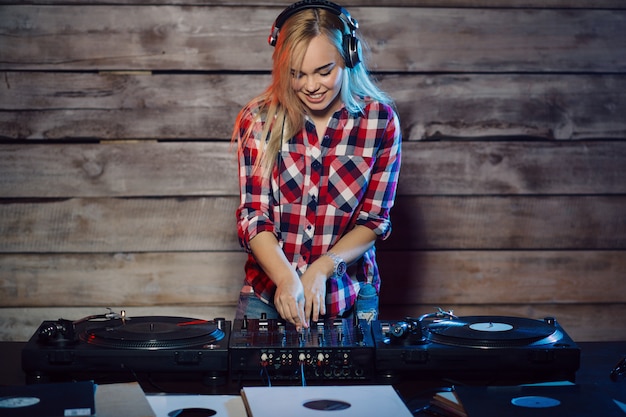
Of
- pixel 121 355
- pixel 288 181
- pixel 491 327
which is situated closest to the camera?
pixel 121 355

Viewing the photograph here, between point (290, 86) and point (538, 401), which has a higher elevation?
point (290, 86)

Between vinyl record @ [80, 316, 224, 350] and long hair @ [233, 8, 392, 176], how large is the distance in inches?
22.7

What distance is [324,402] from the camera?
4.41ft

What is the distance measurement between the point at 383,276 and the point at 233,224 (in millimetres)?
612

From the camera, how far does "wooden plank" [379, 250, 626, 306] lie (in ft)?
10.4

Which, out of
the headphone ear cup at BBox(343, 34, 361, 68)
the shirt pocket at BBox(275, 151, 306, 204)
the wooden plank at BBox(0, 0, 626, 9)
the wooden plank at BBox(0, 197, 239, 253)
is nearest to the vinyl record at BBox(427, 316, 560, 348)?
the shirt pocket at BBox(275, 151, 306, 204)

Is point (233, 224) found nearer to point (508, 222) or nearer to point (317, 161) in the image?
point (317, 161)

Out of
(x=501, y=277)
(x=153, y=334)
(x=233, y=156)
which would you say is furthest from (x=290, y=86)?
(x=501, y=277)

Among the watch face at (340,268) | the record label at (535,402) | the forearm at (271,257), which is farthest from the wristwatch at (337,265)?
the record label at (535,402)

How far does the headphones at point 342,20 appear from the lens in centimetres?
208

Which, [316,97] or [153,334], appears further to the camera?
[316,97]

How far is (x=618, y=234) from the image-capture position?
10.6 ft

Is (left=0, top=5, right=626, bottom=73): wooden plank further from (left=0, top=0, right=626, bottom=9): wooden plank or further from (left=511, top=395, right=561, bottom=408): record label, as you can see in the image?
(left=511, top=395, right=561, bottom=408): record label

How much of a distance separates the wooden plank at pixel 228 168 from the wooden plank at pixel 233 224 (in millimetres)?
38
